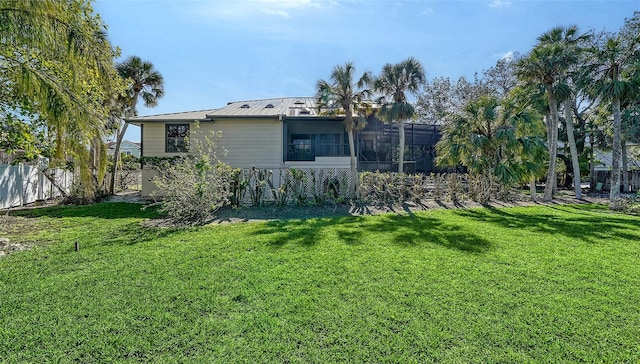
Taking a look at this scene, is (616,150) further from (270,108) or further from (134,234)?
(134,234)

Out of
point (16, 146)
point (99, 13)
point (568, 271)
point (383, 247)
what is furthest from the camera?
point (99, 13)

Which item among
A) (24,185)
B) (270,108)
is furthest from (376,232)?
(24,185)

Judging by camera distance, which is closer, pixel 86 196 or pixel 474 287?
pixel 474 287

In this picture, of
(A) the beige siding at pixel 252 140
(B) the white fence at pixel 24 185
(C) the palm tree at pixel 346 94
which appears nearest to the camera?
(B) the white fence at pixel 24 185

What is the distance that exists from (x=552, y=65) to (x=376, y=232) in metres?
12.1

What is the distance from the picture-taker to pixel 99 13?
29.4 feet

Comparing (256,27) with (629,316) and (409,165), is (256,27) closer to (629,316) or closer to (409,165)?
(629,316)

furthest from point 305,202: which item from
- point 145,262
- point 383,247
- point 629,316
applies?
point 629,316

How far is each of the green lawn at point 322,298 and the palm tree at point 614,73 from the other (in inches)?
339

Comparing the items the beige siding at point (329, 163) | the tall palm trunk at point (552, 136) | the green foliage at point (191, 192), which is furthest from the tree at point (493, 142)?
the green foliage at point (191, 192)

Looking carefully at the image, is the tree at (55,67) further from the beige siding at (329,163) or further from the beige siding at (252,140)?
the beige siding at (329,163)

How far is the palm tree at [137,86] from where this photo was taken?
17797mm

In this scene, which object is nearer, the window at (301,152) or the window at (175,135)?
the window at (175,135)

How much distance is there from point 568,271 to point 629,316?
1.49m
